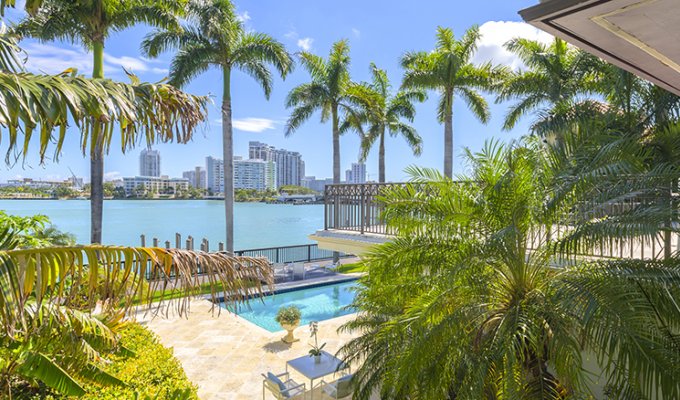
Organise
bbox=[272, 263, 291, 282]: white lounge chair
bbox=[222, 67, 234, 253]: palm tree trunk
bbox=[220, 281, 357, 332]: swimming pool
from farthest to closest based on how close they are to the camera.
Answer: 1. bbox=[222, 67, 234, 253]: palm tree trunk
2. bbox=[272, 263, 291, 282]: white lounge chair
3. bbox=[220, 281, 357, 332]: swimming pool

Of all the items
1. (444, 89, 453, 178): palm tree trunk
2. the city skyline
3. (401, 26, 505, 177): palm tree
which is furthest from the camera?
(444, 89, 453, 178): palm tree trunk

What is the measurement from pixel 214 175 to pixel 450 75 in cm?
6509

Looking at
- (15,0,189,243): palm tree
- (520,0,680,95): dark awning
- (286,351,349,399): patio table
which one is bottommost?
(286,351,349,399): patio table

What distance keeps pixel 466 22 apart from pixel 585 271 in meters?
13.9

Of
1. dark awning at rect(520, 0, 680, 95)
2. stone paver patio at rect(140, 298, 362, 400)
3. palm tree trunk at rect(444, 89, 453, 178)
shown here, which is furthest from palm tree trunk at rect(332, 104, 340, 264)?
dark awning at rect(520, 0, 680, 95)

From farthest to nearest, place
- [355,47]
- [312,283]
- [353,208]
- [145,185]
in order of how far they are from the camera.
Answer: [145,185]
[355,47]
[312,283]
[353,208]

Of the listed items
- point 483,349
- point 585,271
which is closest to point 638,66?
point 585,271

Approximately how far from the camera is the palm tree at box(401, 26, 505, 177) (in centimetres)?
1533

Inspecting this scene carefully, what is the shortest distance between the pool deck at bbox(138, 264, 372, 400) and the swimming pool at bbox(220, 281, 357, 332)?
1.26 meters

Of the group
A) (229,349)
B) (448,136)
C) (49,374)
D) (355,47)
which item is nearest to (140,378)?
(49,374)

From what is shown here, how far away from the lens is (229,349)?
9039 mm

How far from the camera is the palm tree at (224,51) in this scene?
14.5 metres

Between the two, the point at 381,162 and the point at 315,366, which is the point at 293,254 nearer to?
the point at 381,162

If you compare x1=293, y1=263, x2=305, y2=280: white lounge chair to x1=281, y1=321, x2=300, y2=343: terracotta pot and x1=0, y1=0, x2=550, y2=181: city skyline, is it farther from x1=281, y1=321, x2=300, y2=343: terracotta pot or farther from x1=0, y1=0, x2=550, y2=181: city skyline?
x1=281, y1=321, x2=300, y2=343: terracotta pot
